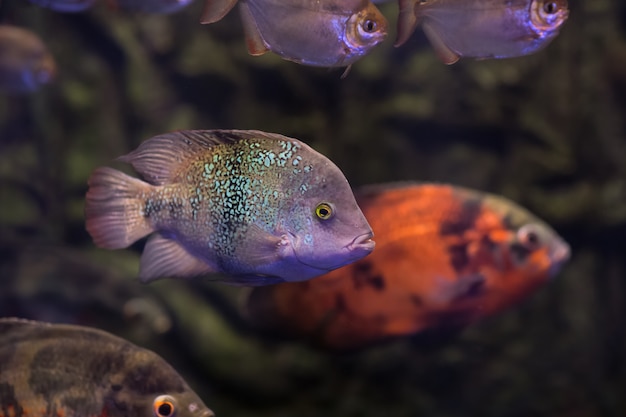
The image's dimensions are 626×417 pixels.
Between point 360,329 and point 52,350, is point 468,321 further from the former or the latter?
point 52,350

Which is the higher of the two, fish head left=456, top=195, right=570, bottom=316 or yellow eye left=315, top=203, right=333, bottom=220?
yellow eye left=315, top=203, right=333, bottom=220

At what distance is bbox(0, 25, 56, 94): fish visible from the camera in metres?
3.04

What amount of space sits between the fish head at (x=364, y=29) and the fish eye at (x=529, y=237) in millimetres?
1397

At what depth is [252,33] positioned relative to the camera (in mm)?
1259

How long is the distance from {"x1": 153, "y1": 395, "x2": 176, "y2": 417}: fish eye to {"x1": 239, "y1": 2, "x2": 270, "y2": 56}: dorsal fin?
2.45ft

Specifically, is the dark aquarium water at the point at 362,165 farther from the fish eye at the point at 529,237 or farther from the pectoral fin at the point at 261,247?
the pectoral fin at the point at 261,247

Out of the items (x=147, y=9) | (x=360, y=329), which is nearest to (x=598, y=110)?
(x=360, y=329)

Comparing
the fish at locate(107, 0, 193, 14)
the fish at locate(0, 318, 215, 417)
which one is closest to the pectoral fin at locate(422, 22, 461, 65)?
the fish at locate(107, 0, 193, 14)

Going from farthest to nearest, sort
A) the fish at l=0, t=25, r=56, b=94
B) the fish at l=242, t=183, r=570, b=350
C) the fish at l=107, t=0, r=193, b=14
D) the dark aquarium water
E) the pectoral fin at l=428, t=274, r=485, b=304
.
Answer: the dark aquarium water < the fish at l=0, t=25, r=56, b=94 < the pectoral fin at l=428, t=274, r=485, b=304 < the fish at l=242, t=183, r=570, b=350 < the fish at l=107, t=0, r=193, b=14

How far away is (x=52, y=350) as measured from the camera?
1.36m

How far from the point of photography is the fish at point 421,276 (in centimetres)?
221

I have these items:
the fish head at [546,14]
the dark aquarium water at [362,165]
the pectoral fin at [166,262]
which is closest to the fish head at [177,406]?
the pectoral fin at [166,262]

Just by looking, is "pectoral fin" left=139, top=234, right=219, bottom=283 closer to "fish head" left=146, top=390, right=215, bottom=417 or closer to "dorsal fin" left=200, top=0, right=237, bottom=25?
"fish head" left=146, top=390, right=215, bottom=417

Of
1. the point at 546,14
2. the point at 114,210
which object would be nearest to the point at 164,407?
the point at 114,210
